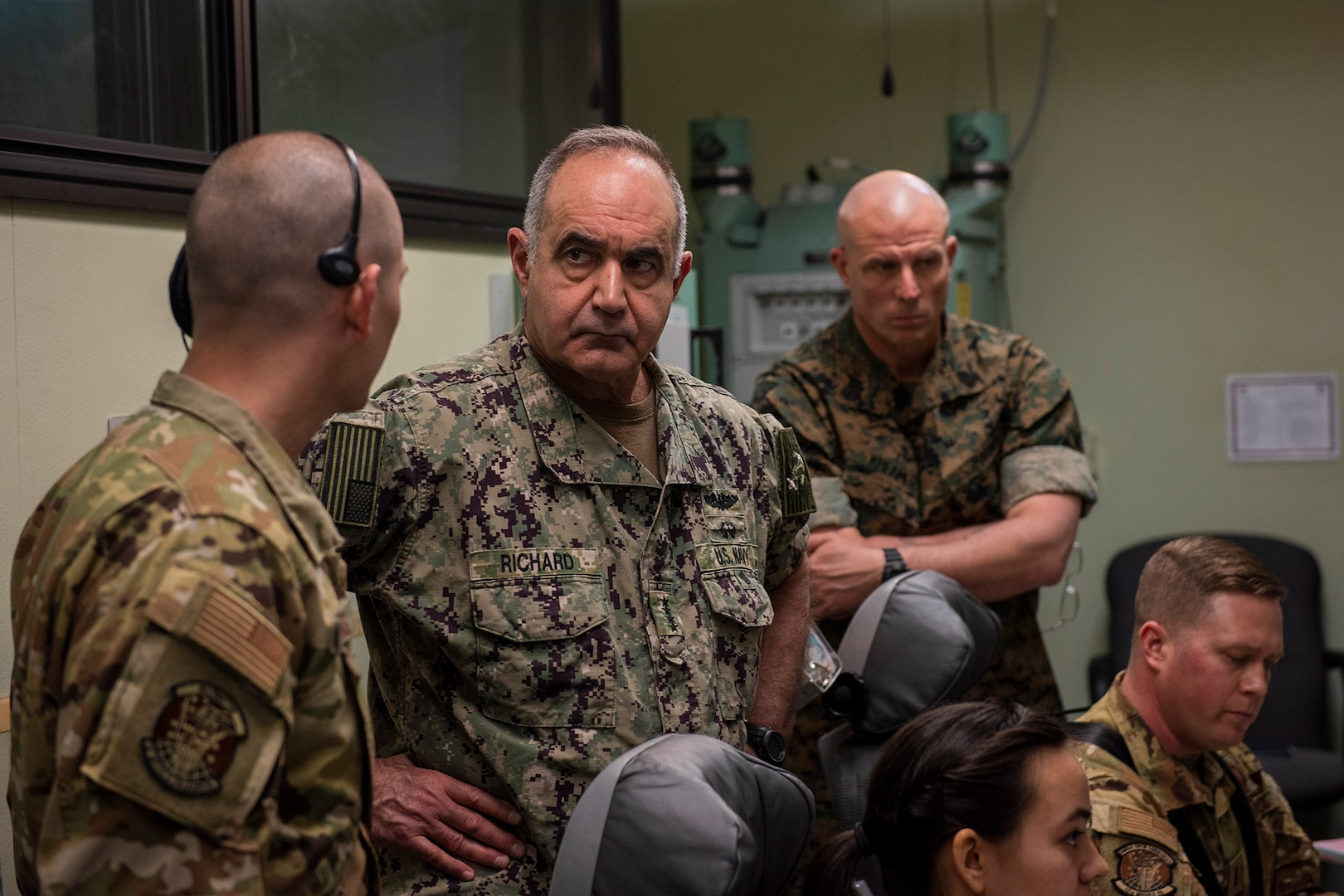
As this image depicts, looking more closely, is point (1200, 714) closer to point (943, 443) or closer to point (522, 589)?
point (943, 443)

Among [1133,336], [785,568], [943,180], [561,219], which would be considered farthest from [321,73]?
[1133,336]

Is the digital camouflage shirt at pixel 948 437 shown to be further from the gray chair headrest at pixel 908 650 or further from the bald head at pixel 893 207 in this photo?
the gray chair headrest at pixel 908 650

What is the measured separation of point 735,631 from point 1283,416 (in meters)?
2.78

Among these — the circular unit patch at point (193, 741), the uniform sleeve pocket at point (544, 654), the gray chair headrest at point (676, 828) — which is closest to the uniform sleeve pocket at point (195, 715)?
the circular unit patch at point (193, 741)

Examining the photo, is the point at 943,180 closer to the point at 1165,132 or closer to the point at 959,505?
the point at 1165,132

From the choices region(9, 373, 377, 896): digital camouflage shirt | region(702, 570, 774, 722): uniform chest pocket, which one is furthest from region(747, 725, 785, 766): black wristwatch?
region(9, 373, 377, 896): digital camouflage shirt

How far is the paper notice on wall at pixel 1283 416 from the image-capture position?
3689mm

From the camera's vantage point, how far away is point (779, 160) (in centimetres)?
412

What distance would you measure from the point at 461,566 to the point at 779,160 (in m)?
2.98

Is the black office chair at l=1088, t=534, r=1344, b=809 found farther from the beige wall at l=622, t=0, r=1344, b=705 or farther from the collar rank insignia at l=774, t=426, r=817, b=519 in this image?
the collar rank insignia at l=774, t=426, r=817, b=519

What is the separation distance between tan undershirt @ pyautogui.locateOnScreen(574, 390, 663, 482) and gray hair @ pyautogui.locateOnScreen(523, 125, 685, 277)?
0.60 feet

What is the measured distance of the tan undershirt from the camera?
156 centimetres

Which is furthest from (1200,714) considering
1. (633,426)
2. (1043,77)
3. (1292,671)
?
(1043,77)

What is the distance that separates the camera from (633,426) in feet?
5.22
